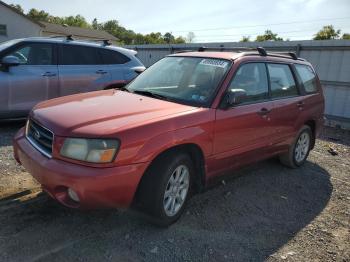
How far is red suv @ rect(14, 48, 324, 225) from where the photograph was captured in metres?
2.98

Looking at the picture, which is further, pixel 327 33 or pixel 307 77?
pixel 327 33

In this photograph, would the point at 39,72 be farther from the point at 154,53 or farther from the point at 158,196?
the point at 154,53

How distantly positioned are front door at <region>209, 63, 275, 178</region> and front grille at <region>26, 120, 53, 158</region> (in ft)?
5.50

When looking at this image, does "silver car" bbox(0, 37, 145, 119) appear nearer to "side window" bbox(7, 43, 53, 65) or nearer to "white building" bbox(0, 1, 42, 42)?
"side window" bbox(7, 43, 53, 65)

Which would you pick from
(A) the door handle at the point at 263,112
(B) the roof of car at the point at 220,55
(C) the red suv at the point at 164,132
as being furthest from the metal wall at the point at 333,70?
(B) the roof of car at the point at 220,55

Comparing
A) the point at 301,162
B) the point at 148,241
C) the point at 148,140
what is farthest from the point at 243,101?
the point at 301,162

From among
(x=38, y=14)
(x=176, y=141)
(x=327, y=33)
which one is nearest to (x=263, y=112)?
(x=176, y=141)

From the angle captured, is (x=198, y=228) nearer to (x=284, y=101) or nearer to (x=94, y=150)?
(x=94, y=150)

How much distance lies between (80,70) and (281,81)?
13.5 ft

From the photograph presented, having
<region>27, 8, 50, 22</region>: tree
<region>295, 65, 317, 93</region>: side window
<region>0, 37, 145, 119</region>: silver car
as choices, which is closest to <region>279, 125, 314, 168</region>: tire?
<region>295, 65, 317, 93</region>: side window

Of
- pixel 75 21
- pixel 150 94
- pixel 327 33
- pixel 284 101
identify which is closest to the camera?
Answer: pixel 150 94

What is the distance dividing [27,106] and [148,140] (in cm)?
437

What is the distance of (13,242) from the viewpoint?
308 cm

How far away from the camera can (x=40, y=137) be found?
3402 mm
